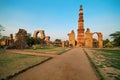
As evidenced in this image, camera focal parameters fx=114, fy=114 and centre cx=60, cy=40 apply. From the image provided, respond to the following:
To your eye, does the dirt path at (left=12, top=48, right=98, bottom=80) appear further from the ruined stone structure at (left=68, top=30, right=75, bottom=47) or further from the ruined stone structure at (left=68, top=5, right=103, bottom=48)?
the ruined stone structure at (left=68, top=30, right=75, bottom=47)

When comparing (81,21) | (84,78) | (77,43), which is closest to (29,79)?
(84,78)

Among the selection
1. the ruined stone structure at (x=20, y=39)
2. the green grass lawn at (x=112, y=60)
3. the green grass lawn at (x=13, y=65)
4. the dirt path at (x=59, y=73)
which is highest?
the ruined stone structure at (x=20, y=39)

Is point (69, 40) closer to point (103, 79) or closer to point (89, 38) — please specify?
point (89, 38)

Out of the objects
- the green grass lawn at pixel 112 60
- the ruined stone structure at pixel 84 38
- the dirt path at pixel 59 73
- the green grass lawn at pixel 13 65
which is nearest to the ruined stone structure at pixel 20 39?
the green grass lawn at pixel 13 65

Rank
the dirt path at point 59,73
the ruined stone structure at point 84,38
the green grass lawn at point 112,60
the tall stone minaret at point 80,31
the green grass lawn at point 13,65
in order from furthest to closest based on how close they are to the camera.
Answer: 1. the tall stone minaret at point 80,31
2. the ruined stone structure at point 84,38
3. the green grass lawn at point 112,60
4. the green grass lawn at point 13,65
5. the dirt path at point 59,73

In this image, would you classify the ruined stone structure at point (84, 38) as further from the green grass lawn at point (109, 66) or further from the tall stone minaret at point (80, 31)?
the green grass lawn at point (109, 66)

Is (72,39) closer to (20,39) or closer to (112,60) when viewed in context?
(20,39)

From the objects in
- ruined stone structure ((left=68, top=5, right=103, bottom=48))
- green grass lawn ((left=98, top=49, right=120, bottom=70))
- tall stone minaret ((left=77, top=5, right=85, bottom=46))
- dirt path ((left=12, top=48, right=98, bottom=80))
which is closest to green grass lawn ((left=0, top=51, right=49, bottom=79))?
dirt path ((left=12, top=48, right=98, bottom=80))

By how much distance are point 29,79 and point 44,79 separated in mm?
657

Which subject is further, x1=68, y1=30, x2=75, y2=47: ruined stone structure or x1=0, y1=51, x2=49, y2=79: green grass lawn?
x1=68, y1=30, x2=75, y2=47: ruined stone structure

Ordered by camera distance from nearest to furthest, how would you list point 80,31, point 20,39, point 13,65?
point 13,65, point 20,39, point 80,31

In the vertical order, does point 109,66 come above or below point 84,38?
below

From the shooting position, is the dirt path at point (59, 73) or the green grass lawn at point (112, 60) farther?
the green grass lawn at point (112, 60)

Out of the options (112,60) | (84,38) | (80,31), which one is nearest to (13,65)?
(112,60)
